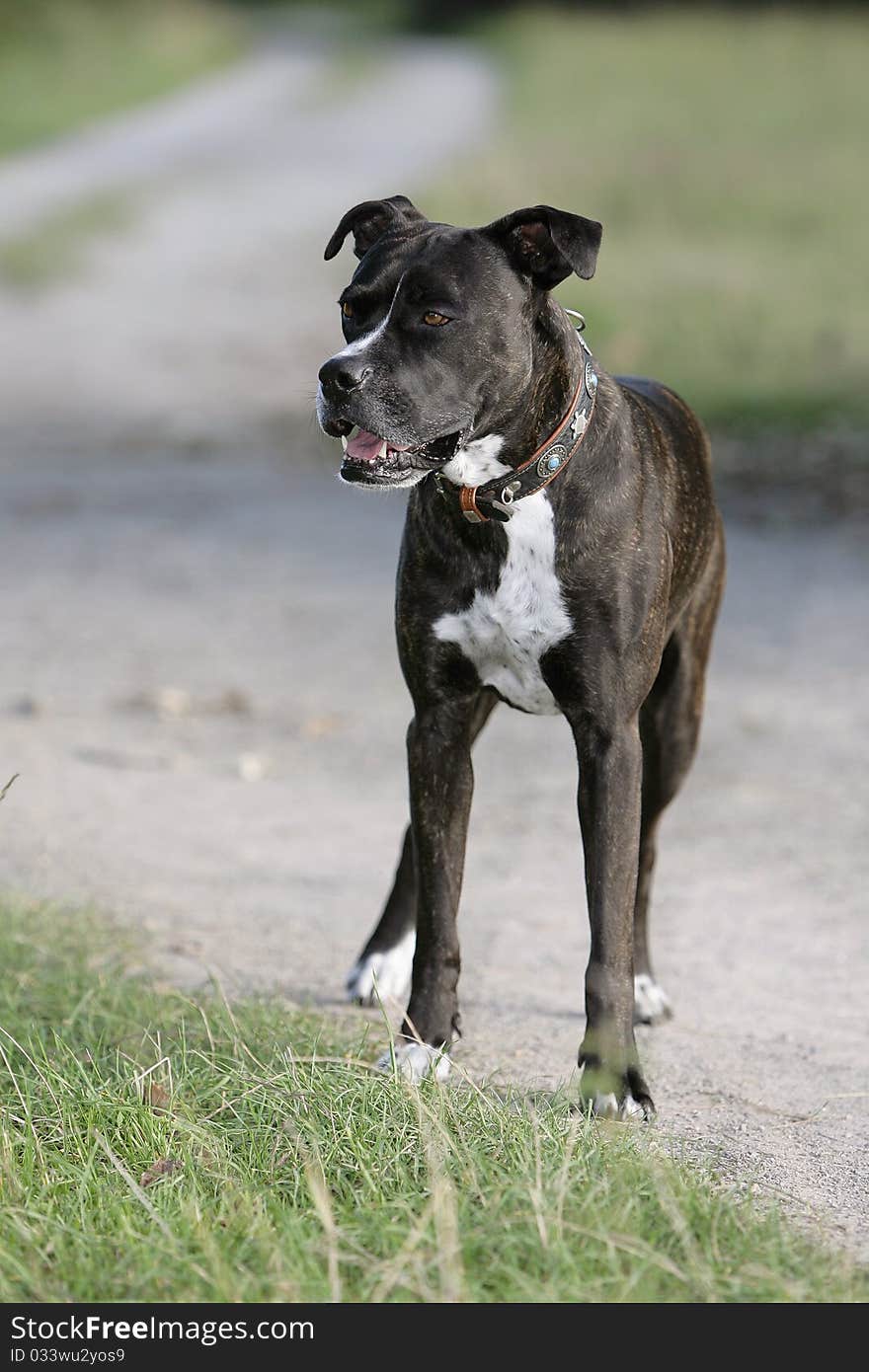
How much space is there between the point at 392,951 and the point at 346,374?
1.64m

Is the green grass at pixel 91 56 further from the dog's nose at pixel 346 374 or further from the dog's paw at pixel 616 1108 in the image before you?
the dog's paw at pixel 616 1108

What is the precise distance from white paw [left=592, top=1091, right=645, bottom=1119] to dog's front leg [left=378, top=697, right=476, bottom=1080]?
1.36 ft

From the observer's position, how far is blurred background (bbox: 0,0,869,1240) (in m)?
4.80

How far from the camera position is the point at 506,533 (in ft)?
12.0

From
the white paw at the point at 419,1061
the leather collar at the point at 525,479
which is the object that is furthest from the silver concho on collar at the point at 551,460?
the white paw at the point at 419,1061

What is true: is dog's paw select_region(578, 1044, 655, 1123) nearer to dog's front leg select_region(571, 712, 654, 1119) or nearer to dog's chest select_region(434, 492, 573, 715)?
dog's front leg select_region(571, 712, 654, 1119)

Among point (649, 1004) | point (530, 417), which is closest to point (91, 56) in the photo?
point (649, 1004)

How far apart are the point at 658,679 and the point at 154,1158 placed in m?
1.73

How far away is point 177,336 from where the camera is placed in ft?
50.1

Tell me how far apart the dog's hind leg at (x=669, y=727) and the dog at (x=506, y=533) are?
38 centimetres

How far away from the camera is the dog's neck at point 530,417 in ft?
11.9

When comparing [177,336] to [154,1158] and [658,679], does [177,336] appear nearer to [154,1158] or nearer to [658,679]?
[658,679]

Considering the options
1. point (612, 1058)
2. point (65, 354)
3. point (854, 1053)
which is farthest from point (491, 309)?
point (65, 354)

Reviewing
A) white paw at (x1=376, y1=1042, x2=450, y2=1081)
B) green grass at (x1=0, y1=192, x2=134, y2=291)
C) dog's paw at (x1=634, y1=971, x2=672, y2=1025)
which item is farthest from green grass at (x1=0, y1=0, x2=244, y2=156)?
white paw at (x1=376, y1=1042, x2=450, y2=1081)
